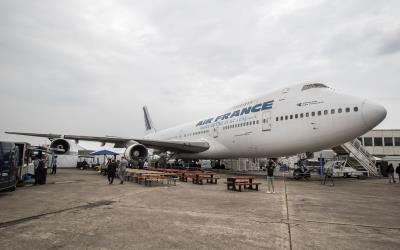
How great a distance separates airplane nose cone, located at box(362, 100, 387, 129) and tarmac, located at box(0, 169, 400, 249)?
4.74m

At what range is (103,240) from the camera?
4.51 m

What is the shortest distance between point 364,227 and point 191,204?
4.30 metres

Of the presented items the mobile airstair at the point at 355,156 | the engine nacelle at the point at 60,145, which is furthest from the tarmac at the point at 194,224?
the engine nacelle at the point at 60,145

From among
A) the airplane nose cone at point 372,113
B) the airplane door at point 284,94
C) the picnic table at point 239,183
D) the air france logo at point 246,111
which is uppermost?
the airplane door at point 284,94

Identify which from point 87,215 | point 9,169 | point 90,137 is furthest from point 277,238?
point 90,137

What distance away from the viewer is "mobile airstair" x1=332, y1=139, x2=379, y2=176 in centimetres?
2067

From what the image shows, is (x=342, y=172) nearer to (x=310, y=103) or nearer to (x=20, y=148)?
(x=310, y=103)

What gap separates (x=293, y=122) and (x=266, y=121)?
75.8 inches

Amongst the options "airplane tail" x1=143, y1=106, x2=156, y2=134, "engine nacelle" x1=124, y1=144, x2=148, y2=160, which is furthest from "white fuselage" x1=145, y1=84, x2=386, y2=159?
"airplane tail" x1=143, y1=106, x2=156, y2=134

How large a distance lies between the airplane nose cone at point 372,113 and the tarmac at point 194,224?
4.74m

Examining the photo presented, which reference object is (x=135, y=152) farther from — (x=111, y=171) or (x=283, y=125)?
(x=283, y=125)

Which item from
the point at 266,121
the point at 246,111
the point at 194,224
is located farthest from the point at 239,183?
the point at 246,111

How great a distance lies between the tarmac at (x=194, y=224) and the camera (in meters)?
4.45

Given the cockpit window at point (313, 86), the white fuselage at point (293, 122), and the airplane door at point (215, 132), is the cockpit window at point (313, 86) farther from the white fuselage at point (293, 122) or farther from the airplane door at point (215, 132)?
the airplane door at point (215, 132)
